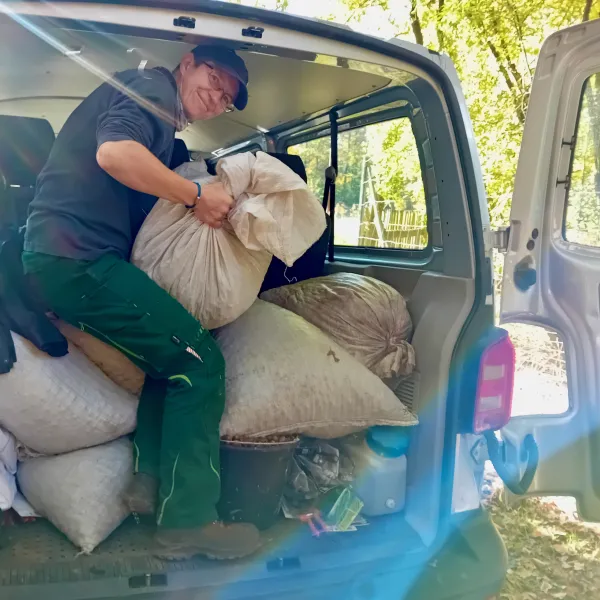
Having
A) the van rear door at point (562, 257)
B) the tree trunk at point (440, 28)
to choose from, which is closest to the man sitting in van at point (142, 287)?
the van rear door at point (562, 257)

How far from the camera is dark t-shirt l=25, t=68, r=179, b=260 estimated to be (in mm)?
1822

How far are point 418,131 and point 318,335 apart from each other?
1131mm

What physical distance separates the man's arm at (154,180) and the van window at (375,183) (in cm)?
128

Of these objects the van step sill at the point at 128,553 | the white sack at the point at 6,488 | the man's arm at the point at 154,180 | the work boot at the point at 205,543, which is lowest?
the van step sill at the point at 128,553

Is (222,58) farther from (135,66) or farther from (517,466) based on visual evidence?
(517,466)

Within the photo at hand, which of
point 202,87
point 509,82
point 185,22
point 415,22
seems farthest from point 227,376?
point 415,22

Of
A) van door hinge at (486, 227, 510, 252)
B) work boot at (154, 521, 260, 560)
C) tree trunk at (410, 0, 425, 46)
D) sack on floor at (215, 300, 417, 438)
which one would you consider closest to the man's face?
sack on floor at (215, 300, 417, 438)

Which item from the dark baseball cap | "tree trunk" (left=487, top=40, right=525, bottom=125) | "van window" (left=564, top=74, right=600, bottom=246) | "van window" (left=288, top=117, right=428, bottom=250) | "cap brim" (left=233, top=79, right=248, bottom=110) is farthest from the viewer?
"tree trunk" (left=487, top=40, right=525, bottom=125)

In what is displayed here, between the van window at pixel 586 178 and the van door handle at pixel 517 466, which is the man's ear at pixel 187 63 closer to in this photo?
the van window at pixel 586 178

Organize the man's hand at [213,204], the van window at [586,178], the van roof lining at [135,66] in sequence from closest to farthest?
the man's hand at [213,204] < the van window at [586,178] < the van roof lining at [135,66]

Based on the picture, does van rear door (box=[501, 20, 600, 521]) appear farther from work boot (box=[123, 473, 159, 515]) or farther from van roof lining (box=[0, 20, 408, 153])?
work boot (box=[123, 473, 159, 515])

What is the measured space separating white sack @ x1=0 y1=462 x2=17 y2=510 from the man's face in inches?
49.2

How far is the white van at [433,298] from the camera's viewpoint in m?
1.71

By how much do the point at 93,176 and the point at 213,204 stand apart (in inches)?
14.7
